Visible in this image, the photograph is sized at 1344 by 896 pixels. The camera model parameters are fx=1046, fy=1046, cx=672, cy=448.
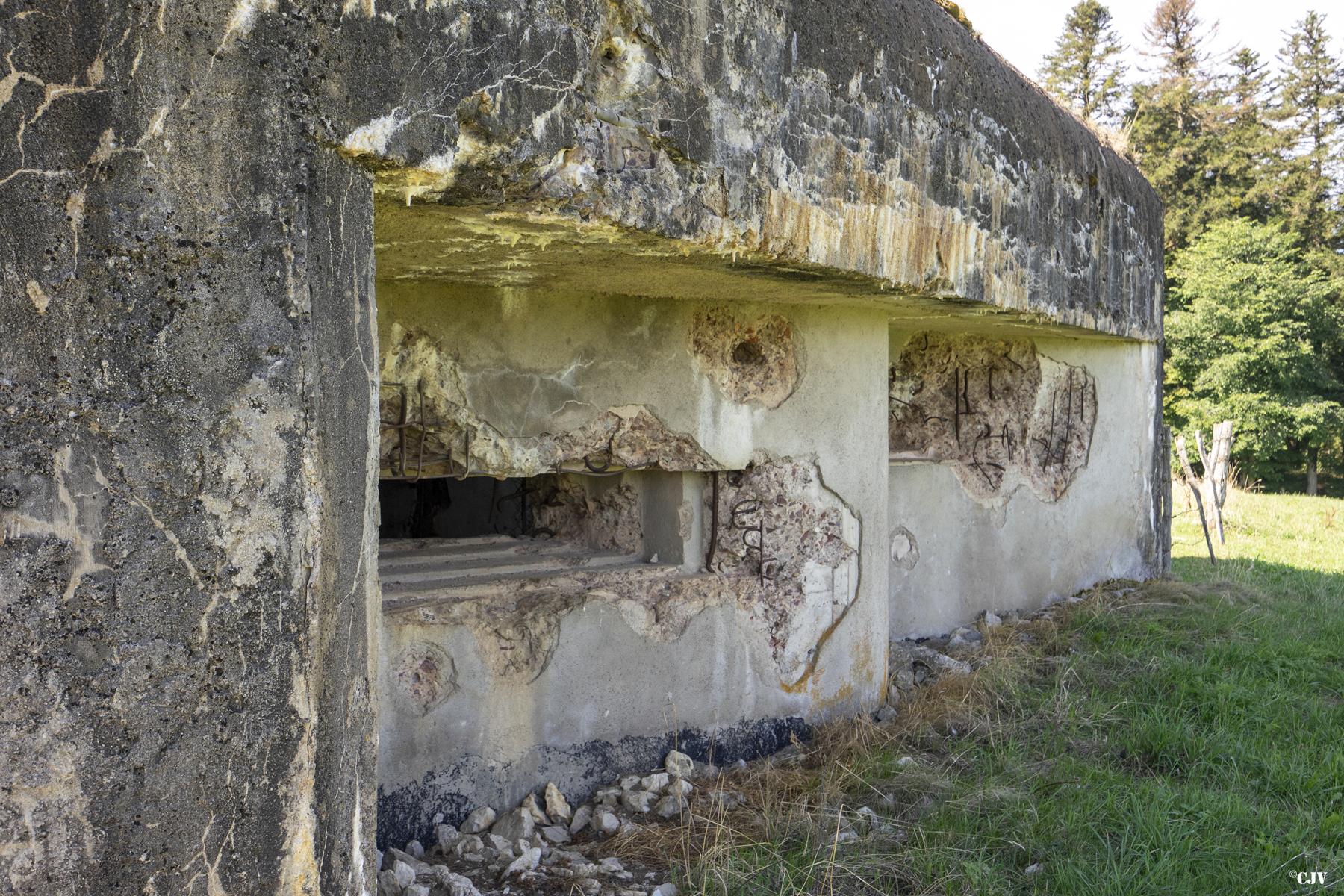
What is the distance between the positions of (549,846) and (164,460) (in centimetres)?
183

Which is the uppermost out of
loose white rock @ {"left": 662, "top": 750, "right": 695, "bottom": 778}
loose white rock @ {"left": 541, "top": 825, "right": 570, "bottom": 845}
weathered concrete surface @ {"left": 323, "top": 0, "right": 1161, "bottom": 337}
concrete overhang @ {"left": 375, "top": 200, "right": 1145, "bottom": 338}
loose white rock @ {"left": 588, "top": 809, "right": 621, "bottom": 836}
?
weathered concrete surface @ {"left": 323, "top": 0, "right": 1161, "bottom": 337}

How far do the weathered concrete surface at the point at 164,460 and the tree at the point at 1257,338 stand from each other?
19.9 m

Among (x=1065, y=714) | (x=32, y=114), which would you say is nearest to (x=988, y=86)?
(x=1065, y=714)

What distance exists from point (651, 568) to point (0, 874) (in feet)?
7.34

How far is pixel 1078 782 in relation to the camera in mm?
3154

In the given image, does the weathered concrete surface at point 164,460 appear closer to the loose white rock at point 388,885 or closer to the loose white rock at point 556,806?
the loose white rock at point 388,885

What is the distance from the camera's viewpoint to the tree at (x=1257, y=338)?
18391mm

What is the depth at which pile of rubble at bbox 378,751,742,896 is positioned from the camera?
8.55 ft

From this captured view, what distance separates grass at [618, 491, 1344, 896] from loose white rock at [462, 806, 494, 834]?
447 mm

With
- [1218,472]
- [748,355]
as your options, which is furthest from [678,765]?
[1218,472]

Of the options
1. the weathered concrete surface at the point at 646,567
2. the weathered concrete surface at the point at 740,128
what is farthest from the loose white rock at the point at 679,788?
the weathered concrete surface at the point at 740,128

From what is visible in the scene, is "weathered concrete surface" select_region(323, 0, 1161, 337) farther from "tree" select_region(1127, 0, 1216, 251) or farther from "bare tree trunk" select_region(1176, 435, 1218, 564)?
"tree" select_region(1127, 0, 1216, 251)

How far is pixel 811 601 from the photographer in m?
3.77

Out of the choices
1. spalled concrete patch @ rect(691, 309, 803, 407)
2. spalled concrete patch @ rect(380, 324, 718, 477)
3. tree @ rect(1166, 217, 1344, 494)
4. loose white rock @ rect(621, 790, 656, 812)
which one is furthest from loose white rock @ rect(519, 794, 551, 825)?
tree @ rect(1166, 217, 1344, 494)
